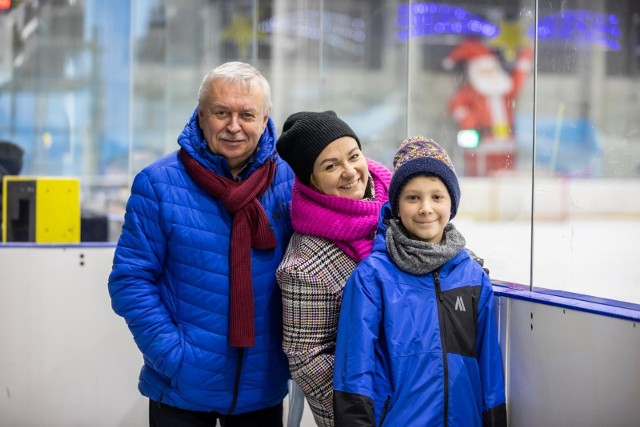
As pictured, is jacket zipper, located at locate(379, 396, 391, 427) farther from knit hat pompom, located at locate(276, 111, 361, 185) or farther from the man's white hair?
the man's white hair

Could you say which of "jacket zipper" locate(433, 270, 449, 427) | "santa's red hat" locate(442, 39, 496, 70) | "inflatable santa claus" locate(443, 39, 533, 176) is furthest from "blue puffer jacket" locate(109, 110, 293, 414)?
"santa's red hat" locate(442, 39, 496, 70)

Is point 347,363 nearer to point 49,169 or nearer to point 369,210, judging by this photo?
point 369,210

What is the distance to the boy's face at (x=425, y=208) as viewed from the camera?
1890mm

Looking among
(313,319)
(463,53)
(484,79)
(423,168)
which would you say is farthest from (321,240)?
(484,79)

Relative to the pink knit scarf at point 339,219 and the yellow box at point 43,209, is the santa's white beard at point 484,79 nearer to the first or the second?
the yellow box at point 43,209

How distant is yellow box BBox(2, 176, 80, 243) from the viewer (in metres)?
4.07

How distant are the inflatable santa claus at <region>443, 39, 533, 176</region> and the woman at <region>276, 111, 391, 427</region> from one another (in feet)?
2.76

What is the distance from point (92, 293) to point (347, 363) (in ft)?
6.78

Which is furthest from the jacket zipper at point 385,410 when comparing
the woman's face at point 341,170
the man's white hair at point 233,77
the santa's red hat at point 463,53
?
the santa's red hat at point 463,53

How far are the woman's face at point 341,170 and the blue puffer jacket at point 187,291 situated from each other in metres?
0.16

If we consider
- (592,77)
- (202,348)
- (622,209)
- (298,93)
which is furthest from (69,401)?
(298,93)

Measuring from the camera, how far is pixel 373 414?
1.79 metres

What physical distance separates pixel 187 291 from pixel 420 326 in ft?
1.85

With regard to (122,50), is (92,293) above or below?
below
